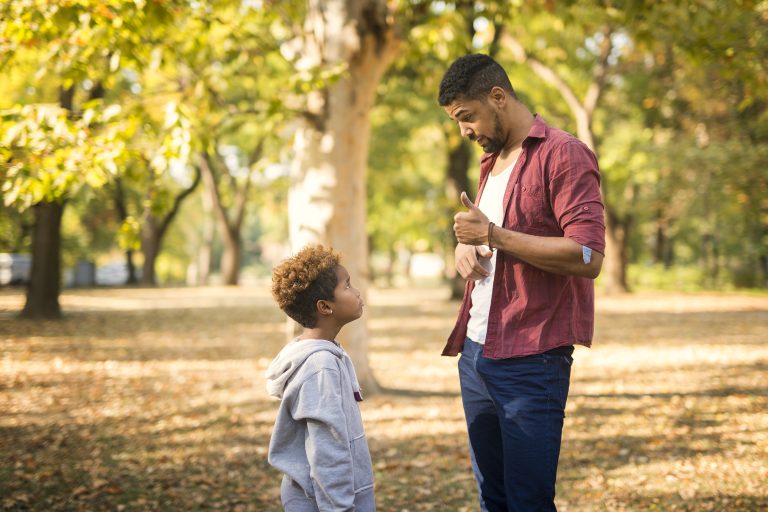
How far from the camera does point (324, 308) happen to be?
2.90m

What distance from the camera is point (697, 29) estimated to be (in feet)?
25.5

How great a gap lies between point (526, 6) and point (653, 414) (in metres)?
5.79

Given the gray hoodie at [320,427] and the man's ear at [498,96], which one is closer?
the gray hoodie at [320,427]

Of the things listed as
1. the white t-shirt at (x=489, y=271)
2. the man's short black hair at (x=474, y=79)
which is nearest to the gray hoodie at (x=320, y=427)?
the white t-shirt at (x=489, y=271)

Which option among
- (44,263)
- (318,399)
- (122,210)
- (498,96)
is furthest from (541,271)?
(122,210)

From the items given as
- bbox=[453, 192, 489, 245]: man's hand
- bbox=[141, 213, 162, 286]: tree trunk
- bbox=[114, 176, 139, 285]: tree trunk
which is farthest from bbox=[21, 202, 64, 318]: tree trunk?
bbox=[141, 213, 162, 286]: tree trunk

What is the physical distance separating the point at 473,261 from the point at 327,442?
0.91 metres

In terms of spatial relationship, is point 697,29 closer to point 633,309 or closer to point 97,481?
point 97,481

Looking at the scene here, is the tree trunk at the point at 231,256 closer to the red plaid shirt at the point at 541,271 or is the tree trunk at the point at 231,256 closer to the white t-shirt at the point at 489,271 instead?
the white t-shirt at the point at 489,271

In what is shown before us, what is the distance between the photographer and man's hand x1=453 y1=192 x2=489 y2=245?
274 cm

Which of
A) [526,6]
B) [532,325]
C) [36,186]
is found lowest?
[532,325]

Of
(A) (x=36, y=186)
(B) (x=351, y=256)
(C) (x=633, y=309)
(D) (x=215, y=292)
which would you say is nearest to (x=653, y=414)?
(B) (x=351, y=256)

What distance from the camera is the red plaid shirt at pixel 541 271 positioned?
107 inches

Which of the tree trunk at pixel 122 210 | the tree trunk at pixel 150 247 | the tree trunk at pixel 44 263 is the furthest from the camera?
the tree trunk at pixel 150 247
